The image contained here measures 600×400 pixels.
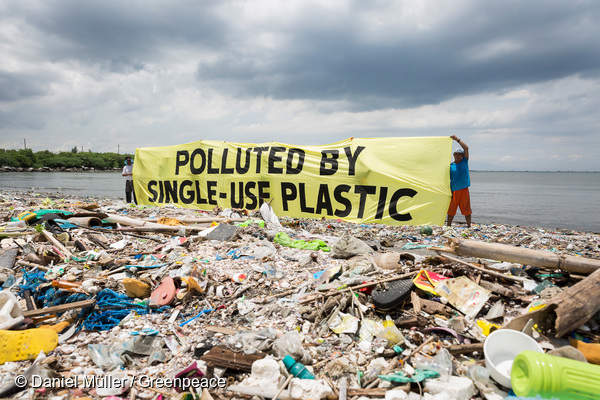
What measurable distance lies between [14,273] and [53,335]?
2048mm

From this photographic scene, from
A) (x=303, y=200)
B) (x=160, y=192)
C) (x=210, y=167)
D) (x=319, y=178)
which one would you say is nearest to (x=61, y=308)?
(x=303, y=200)

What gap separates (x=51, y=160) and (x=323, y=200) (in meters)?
70.8

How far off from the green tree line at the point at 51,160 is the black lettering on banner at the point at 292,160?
45502mm

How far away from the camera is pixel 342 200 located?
833cm

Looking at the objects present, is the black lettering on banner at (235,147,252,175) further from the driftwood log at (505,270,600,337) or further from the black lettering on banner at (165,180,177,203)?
the driftwood log at (505,270,600,337)

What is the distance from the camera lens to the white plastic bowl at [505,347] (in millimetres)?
2176

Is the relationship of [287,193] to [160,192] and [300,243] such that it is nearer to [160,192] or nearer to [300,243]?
[300,243]

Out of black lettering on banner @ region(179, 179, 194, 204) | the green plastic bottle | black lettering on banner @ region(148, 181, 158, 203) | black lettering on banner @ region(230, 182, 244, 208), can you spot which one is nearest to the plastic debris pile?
the green plastic bottle

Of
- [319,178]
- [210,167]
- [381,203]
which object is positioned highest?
[210,167]

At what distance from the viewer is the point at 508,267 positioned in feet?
13.1

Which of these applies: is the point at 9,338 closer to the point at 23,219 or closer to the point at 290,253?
the point at 290,253

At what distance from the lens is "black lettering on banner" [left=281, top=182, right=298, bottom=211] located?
29.1 feet

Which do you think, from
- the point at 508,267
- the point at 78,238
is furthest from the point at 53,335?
the point at 508,267

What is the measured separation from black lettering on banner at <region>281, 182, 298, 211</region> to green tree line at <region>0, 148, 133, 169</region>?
4547 cm
